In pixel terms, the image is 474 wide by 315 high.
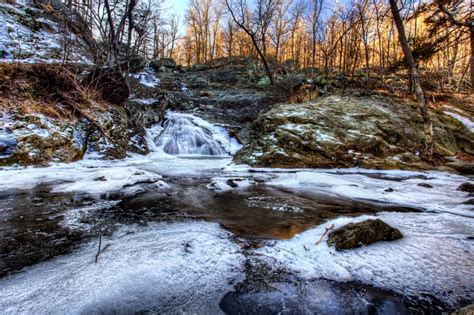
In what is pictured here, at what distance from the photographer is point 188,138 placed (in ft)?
34.3

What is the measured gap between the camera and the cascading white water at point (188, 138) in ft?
32.8

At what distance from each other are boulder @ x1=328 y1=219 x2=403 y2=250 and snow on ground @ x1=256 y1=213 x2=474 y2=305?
5 centimetres

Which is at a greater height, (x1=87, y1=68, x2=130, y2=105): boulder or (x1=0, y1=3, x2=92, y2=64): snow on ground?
(x1=0, y1=3, x2=92, y2=64): snow on ground

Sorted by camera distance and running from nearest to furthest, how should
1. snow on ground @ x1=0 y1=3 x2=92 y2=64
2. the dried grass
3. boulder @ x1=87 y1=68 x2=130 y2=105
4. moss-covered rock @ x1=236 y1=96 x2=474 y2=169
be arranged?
the dried grass
moss-covered rock @ x1=236 y1=96 x2=474 y2=169
boulder @ x1=87 y1=68 x2=130 y2=105
snow on ground @ x1=0 y1=3 x2=92 y2=64

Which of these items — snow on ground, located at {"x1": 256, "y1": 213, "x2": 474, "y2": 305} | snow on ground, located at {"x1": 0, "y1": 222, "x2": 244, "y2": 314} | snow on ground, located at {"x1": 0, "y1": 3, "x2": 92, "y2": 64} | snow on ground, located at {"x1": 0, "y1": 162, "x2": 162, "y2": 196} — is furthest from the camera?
snow on ground, located at {"x1": 0, "y1": 3, "x2": 92, "y2": 64}

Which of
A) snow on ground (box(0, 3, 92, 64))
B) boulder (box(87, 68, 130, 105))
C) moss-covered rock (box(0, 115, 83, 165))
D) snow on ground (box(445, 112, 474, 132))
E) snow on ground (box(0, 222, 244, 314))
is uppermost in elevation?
A: snow on ground (box(0, 3, 92, 64))

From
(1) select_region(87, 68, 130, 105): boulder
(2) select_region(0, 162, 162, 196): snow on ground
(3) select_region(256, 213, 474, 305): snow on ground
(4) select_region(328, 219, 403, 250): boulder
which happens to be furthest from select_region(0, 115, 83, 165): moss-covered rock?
(4) select_region(328, 219, 403, 250): boulder

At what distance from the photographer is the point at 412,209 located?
3287 millimetres

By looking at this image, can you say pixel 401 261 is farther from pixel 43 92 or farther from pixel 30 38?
pixel 30 38

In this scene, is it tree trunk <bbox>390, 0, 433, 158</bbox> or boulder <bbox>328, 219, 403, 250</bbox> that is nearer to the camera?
boulder <bbox>328, 219, 403, 250</bbox>

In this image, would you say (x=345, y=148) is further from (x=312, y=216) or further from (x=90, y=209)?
(x=90, y=209)

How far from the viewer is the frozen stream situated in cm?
143

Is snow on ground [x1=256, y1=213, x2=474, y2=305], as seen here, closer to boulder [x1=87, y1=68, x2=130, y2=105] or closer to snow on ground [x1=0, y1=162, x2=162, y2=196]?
snow on ground [x1=0, y1=162, x2=162, y2=196]

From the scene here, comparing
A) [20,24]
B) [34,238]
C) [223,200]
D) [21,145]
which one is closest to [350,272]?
[223,200]
